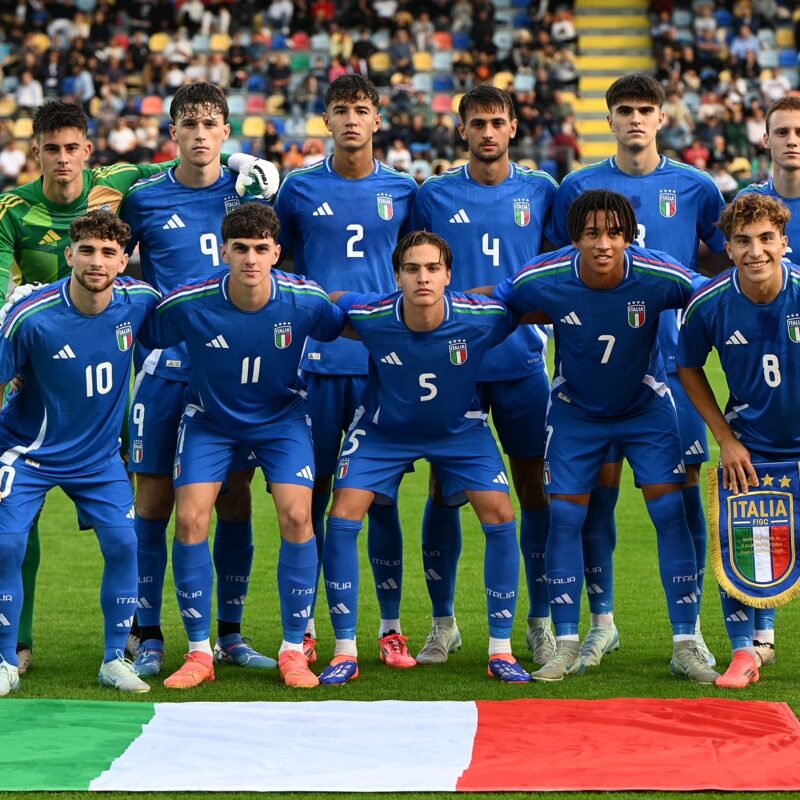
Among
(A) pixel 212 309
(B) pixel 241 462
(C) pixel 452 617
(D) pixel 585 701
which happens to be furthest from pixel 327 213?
(D) pixel 585 701

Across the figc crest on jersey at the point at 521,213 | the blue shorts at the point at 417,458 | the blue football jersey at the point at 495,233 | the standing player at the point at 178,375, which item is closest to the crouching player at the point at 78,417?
the standing player at the point at 178,375

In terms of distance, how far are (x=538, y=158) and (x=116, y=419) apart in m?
16.4

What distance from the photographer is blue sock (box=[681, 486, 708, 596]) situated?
622 centimetres

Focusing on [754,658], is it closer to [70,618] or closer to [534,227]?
[534,227]

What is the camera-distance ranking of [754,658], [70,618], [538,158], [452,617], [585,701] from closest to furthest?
[585,701] → [754,658] → [452,617] → [70,618] → [538,158]

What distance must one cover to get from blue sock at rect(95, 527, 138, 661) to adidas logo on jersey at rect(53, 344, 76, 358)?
72 centimetres

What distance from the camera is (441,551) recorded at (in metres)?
6.39

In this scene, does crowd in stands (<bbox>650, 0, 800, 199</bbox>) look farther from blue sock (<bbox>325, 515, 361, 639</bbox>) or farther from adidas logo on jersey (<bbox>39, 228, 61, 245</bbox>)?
blue sock (<bbox>325, 515, 361, 639</bbox>)

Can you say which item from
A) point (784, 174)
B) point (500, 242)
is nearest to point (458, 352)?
point (500, 242)

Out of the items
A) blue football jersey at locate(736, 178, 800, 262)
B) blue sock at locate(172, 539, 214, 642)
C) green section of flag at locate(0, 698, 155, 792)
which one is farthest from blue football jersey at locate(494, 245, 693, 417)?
green section of flag at locate(0, 698, 155, 792)

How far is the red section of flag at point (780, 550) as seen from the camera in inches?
218

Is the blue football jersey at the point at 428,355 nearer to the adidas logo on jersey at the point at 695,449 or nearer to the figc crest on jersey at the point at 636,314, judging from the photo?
the figc crest on jersey at the point at 636,314

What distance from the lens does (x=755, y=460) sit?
5664 mm

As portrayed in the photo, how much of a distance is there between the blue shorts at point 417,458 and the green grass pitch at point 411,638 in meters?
0.82
